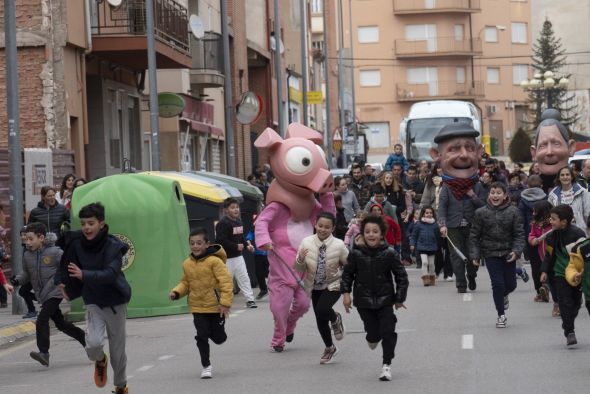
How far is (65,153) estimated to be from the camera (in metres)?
26.0

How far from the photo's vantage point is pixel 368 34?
93.6 meters

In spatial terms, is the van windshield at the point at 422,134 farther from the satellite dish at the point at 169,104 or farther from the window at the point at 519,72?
the window at the point at 519,72

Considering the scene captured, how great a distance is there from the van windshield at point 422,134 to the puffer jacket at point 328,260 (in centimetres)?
3535

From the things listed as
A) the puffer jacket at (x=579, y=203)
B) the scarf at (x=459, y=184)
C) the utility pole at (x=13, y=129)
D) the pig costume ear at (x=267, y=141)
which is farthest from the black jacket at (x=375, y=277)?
the utility pole at (x=13, y=129)

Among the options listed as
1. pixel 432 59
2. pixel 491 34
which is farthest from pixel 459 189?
pixel 491 34

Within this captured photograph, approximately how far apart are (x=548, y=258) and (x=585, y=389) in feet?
9.95

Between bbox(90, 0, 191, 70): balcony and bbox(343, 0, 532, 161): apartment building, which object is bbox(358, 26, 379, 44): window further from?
bbox(90, 0, 191, 70): balcony

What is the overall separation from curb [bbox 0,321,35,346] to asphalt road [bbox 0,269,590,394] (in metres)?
0.26

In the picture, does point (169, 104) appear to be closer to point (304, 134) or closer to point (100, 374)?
point (304, 134)

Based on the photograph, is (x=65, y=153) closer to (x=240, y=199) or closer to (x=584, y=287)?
(x=240, y=199)

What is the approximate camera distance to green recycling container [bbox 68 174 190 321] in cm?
1858

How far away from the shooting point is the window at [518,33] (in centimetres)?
9588

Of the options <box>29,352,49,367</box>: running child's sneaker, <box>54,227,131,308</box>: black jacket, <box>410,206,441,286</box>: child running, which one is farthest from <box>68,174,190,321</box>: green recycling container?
<box>54,227,131,308</box>: black jacket

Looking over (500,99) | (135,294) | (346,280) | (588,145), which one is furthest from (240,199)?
(500,99)
